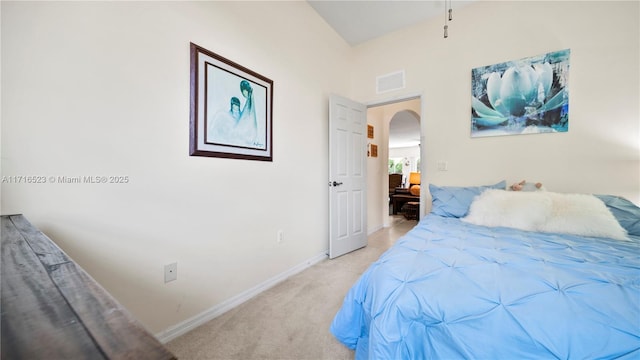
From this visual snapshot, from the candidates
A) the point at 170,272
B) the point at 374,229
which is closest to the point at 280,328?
the point at 170,272

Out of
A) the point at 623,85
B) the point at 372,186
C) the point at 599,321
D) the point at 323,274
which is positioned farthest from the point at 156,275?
the point at 623,85

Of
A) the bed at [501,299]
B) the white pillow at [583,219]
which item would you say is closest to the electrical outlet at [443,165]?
the white pillow at [583,219]

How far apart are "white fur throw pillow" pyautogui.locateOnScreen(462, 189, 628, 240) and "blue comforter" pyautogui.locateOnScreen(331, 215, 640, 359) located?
0.28 m

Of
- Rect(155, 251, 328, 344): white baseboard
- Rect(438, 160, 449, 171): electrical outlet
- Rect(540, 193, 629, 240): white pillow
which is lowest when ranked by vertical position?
Rect(155, 251, 328, 344): white baseboard

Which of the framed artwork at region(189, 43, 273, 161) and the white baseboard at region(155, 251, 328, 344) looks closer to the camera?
the white baseboard at region(155, 251, 328, 344)

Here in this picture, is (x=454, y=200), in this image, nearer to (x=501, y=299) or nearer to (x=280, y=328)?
(x=501, y=299)

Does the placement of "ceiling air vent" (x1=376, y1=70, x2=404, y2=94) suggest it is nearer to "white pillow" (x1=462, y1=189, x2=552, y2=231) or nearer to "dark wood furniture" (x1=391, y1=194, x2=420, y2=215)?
"white pillow" (x1=462, y1=189, x2=552, y2=231)

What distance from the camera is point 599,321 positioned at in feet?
2.36

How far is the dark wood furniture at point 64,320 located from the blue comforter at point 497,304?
877 mm

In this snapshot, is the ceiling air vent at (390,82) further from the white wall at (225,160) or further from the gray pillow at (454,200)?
the gray pillow at (454,200)

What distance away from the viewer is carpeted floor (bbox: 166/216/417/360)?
136 centimetres

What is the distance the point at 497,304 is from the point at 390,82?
2.90m

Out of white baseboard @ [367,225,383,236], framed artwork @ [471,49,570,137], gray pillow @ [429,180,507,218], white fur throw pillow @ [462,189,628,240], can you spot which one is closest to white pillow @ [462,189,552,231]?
white fur throw pillow @ [462,189,628,240]

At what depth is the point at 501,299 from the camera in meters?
0.83
